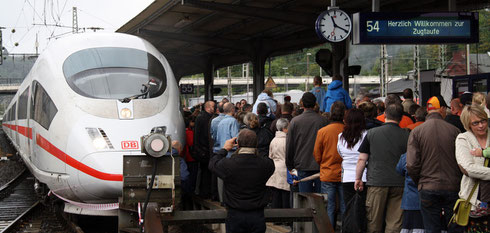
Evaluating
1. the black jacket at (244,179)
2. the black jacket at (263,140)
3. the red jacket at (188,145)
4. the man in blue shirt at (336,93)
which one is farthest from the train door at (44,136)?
the man in blue shirt at (336,93)

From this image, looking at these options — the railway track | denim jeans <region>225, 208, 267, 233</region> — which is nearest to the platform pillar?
the railway track

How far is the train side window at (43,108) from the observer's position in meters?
9.89

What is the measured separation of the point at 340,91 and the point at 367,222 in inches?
170

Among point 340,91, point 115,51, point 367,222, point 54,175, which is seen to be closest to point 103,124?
point 54,175

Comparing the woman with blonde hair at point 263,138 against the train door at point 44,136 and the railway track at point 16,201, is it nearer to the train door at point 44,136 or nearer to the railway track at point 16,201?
the train door at point 44,136

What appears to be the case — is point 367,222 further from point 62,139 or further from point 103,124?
point 62,139

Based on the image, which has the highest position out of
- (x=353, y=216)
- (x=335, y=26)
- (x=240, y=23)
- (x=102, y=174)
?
(x=240, y=23)

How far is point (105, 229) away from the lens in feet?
37.9

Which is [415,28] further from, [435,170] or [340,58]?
[340,58]

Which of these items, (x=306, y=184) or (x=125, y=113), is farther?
(x=125, y=113)

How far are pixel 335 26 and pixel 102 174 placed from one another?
21.7ft

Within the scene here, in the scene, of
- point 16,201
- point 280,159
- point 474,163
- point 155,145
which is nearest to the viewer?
point 474,163

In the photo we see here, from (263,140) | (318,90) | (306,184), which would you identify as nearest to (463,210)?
(306,184)

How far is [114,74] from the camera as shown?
10242 millimetres
